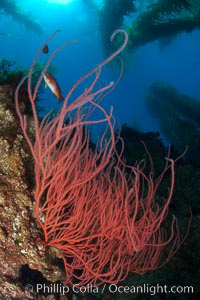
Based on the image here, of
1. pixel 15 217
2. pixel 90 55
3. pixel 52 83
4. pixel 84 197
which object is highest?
pixel 90 55

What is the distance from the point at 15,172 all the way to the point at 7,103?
0.88 m

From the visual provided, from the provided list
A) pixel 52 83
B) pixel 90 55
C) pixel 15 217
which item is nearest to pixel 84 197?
pixel 15 217

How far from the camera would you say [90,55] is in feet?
350

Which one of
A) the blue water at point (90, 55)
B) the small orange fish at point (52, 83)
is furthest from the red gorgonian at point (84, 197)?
the blue water at point (90, 55)

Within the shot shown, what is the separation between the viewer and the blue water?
73.9 metres

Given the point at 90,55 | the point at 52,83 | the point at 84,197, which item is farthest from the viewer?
the point at 90,55

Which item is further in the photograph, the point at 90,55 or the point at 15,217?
the point at 90,55

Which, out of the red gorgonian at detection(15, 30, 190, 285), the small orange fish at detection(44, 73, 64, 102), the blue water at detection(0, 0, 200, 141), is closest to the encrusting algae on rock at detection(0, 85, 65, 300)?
the red gorgonian at detection(15, 30, 190, 285)

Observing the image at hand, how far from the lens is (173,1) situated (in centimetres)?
1072

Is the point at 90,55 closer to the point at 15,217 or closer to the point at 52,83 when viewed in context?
the point at 52,83

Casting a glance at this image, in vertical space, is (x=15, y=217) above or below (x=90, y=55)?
below

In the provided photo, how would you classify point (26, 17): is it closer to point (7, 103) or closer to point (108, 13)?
point (108, 13)

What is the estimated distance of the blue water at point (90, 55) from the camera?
73.9 m

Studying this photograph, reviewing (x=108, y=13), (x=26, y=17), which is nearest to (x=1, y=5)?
(x=26, y=17)
